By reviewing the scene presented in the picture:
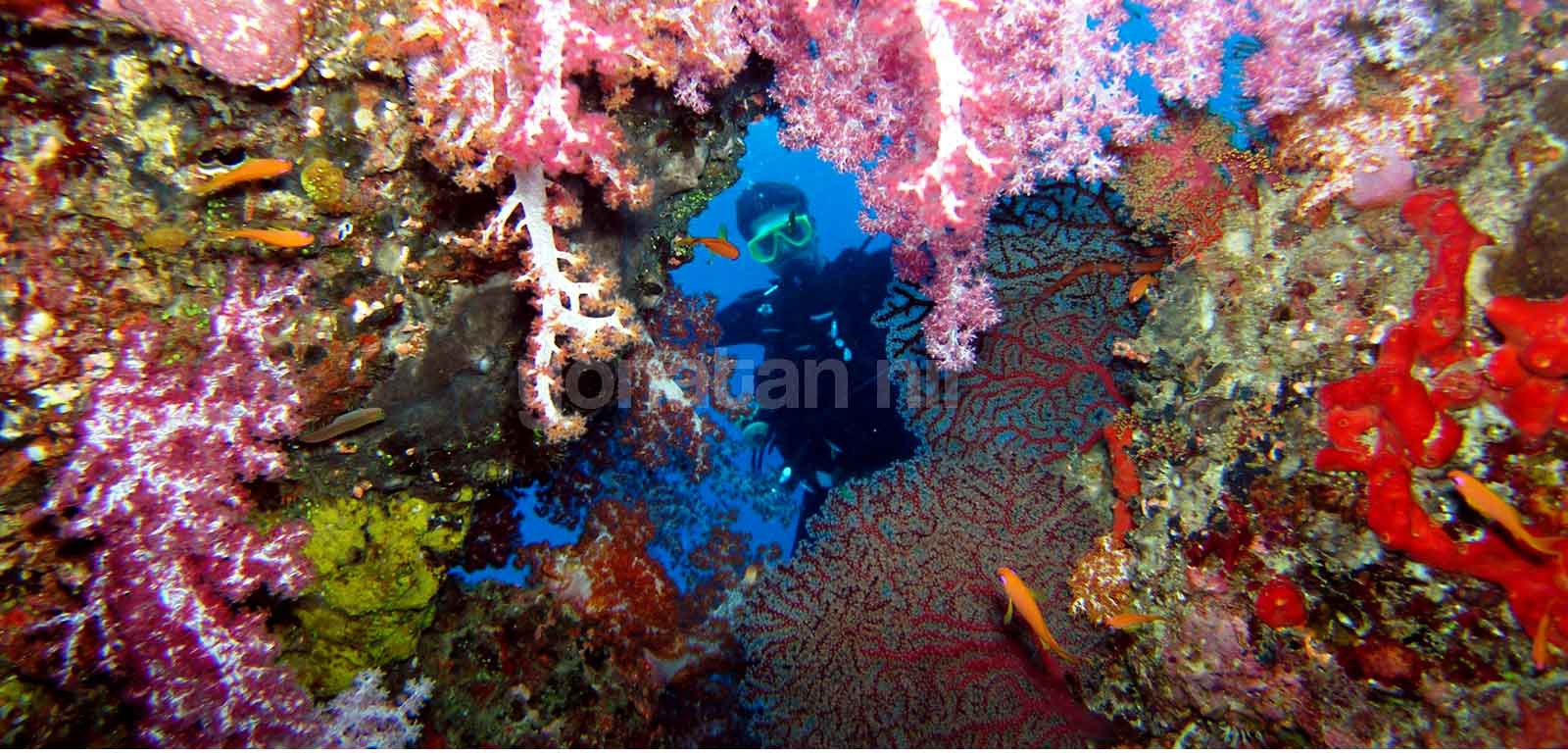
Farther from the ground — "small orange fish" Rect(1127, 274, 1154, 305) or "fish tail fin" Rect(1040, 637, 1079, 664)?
"small orange fish" Rect(1127, 274, 1154, 305)

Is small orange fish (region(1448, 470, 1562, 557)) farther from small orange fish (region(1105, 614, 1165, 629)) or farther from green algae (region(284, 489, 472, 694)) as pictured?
green algae (region(284, 489, 472, 694))

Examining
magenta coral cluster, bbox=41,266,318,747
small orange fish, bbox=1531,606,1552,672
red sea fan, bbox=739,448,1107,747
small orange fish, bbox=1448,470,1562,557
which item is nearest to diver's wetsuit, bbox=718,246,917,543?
red sea fan, bbox=739,448,1107,747

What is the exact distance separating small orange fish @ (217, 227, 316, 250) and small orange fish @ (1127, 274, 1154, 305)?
182 inches

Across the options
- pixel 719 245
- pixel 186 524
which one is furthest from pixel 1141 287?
pixel 186 524

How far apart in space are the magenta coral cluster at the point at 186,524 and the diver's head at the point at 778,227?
578cm

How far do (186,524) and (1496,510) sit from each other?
18.6 feet

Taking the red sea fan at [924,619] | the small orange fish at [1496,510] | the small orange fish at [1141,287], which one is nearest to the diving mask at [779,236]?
the red sea fan at [924,619]

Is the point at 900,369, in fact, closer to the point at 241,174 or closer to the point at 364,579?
the point at 364,579

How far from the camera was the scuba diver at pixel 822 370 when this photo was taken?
21.6 ft

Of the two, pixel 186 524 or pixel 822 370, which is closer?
pixel 186 524

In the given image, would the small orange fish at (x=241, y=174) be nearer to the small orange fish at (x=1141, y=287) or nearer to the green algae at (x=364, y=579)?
the green algae at (x=364, y=579)

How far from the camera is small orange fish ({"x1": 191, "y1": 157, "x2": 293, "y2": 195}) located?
8.41 ft

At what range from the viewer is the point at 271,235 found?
2.66 meters

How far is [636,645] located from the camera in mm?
4918
